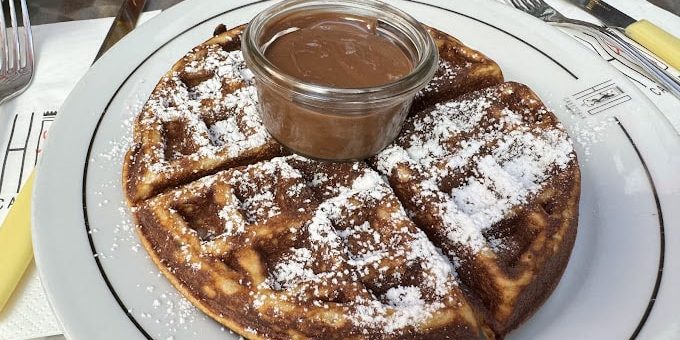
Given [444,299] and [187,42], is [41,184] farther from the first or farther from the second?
[444,299]

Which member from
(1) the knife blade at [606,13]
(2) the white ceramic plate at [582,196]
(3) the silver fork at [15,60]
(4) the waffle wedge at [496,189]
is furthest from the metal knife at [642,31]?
(3) the silver fork at [15,60]

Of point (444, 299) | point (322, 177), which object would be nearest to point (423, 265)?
point (444, 299)

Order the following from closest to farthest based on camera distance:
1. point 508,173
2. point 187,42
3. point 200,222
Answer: point 200,222, point 508,173, point 187,42

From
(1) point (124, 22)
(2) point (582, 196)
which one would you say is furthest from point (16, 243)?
(2) point (582, 196)

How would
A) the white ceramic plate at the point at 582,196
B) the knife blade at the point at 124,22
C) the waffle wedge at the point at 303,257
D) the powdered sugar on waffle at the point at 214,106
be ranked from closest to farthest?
the waffle wedge at the point at 303,257
the white ceramic plate at the point at 582,196
the powdered sugar on waffle at the point at 214,106
the knife blade at the point at 124,22

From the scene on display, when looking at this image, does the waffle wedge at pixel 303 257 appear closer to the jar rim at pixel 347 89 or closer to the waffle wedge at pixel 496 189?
the waffle wedge at pixel 496 189

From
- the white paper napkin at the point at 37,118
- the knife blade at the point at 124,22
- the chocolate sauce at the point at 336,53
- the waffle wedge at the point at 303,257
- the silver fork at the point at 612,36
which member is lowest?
the white paper napkin at the point at 37,118

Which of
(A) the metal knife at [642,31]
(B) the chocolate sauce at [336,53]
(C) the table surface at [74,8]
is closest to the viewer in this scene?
(B) the chocolate sauce at [336,53]
